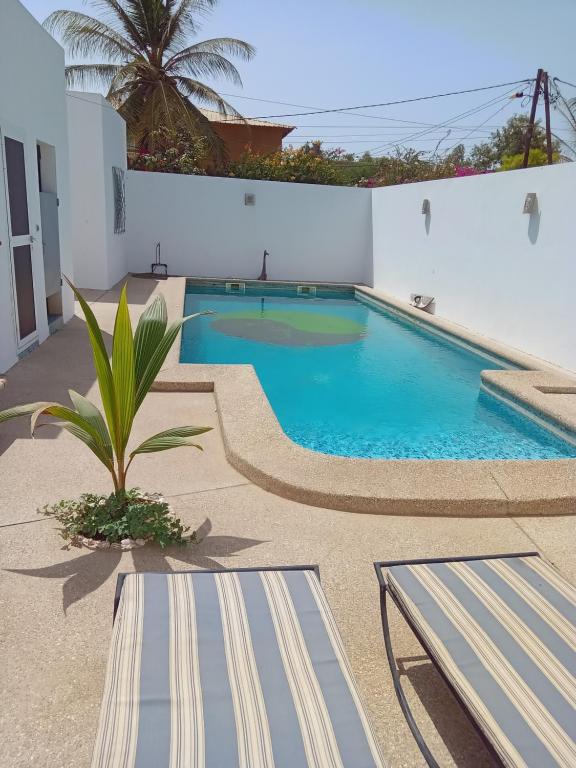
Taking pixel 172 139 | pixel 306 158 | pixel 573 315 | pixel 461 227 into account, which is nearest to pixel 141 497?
pixel 573 315

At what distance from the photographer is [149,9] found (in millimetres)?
16906

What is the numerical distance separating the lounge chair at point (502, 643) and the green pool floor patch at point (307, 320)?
8.38m

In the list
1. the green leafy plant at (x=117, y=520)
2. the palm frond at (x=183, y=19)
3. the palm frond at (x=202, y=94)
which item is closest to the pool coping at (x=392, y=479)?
the green leafy plant at (x=117, y=520)

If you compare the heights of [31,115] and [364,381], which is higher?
[31,115]

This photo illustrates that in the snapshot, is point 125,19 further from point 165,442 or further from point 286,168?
point 165,442

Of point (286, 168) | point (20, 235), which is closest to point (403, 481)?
point (20, 235)

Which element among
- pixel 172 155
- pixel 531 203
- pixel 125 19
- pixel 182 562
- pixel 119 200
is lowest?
pixel 182 562

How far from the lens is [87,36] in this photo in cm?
1727

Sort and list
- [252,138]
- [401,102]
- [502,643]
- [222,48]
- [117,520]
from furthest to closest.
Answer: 1. [401,102]
2. [252,138]
3. [222,48]
4. [117,520]
5. [502,643]

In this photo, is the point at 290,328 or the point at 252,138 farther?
the point at 252,138

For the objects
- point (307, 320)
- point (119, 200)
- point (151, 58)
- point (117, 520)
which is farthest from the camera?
point (151, 58)

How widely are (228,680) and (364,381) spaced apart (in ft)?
20.5

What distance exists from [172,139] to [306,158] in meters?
4.21

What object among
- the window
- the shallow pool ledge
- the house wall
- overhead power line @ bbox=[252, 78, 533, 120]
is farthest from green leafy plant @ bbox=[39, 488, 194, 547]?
the house wall
